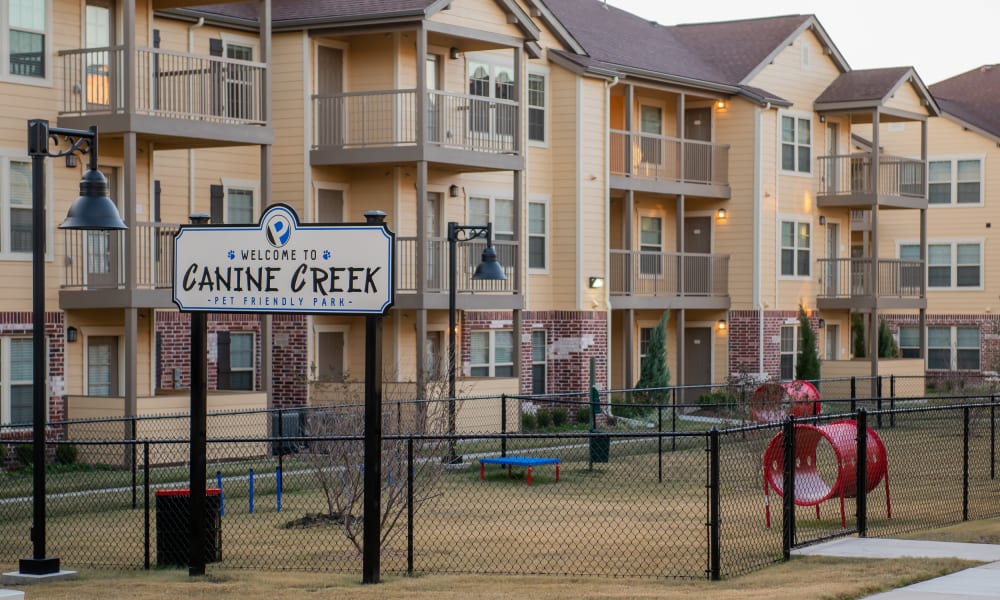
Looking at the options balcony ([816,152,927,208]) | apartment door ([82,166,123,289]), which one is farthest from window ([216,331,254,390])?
balcony ([816,152,927,208])

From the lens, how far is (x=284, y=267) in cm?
1241

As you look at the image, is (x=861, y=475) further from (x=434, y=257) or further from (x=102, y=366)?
(x=434, y=257)

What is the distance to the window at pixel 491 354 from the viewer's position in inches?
1286

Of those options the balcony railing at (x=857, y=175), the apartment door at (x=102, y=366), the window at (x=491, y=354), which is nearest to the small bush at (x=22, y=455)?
the apartment door at (x=102, y=366)

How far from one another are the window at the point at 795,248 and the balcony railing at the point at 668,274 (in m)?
2.30

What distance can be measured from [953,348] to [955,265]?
2861 millimetres

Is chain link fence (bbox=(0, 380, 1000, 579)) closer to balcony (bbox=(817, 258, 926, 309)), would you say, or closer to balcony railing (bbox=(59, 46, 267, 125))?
balcony railing (bbox=(59, 46, 267, 125))

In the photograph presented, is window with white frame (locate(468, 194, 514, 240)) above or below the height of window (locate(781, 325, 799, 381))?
above

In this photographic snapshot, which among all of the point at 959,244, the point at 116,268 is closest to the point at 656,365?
the point at 116,268

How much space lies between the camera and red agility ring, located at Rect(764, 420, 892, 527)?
16.3 m

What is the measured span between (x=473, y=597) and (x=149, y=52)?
15.6m

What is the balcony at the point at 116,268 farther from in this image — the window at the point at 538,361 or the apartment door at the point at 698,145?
the apartment door at the point at 698,145

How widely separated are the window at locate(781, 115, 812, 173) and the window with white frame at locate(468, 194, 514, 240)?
10930mm

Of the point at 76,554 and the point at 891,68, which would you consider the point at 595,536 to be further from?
the point at 891,68
